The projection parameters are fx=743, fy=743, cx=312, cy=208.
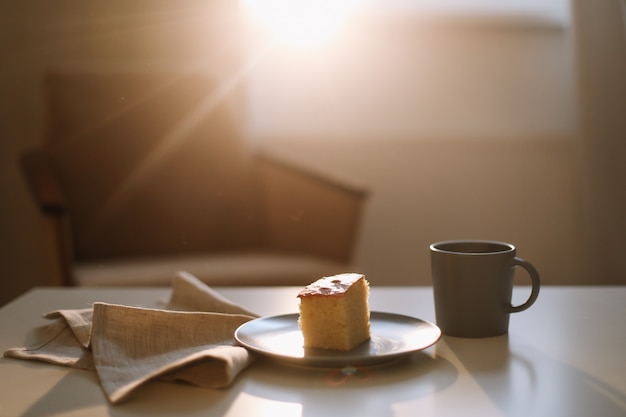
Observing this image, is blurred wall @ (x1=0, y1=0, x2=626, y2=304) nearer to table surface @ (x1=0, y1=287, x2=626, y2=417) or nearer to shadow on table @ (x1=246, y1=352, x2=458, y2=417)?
table surface @ (x1=0, y1=287, x2=626, y2=417)

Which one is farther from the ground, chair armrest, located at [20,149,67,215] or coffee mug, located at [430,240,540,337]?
chair armrest, located at [20,149,67,215]

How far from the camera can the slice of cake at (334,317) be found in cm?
65

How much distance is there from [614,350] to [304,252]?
1.23m

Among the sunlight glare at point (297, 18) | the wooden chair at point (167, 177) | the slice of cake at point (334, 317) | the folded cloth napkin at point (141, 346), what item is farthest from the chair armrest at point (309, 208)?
the slice of cake at point (334, 317)

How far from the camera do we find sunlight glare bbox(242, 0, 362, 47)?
95.0 inches

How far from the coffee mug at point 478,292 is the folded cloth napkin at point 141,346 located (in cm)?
21

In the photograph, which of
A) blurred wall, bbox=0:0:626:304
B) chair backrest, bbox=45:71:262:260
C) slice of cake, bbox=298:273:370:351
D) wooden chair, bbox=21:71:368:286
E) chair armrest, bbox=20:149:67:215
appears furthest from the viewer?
blurred wall, bbox=0:0:626:304


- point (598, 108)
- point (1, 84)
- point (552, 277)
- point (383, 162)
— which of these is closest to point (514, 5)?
point (598, 108)

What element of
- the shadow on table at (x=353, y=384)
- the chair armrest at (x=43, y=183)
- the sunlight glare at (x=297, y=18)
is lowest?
the shadow on table at (x=353, y=384)

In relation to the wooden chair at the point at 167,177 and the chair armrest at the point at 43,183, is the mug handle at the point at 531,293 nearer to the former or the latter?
the wooden chair at the point at 167,177

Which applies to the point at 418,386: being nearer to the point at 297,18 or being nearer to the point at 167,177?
the point at 167,177

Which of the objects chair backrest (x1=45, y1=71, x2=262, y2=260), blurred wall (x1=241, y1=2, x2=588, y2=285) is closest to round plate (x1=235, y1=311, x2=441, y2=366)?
chair backrest (x1=45, y1=71, x2=262, y2=260)

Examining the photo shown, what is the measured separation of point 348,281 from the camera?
696 millimetres

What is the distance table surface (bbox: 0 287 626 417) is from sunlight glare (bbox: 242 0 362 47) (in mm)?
1762
